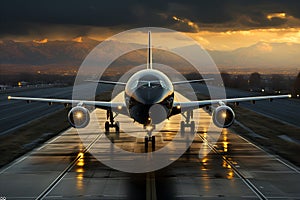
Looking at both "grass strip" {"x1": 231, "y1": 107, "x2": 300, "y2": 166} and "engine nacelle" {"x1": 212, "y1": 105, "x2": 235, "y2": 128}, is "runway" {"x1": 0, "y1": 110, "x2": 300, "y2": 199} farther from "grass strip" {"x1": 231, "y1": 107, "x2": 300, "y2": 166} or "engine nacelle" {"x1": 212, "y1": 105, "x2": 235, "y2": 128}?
"engine nacelle" {"x1": 212, "y1": 105, "x2": 235, "y2": 128}

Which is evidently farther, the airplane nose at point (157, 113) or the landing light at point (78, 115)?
the landing light at point (78, 115)

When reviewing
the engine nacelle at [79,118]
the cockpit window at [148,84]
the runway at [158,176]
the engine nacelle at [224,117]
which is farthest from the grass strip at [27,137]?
the engine nacelle at [224,117]

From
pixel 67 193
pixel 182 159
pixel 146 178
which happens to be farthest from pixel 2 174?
pixel 182 159

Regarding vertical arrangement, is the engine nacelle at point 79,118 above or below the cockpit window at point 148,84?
below

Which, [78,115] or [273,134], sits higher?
[78,115]

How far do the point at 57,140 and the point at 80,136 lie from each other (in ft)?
9.85

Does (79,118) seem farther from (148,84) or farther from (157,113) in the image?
(157,113)

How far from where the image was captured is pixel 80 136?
38.3 metres

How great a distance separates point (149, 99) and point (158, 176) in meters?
6.32

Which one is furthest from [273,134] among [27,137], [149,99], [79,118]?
[27,137]

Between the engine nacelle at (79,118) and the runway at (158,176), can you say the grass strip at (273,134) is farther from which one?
the engine nacelle at (79,118)

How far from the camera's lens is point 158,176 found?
22.7m

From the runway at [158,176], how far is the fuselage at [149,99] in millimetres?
3309

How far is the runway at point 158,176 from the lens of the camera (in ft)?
62.7
